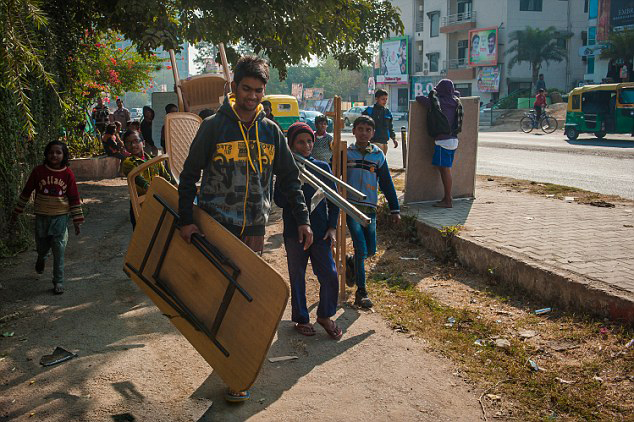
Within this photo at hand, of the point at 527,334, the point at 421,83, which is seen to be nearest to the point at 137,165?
the point at 527,334

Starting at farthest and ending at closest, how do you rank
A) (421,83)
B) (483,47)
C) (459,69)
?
(421,83)
(459,69)
(483,47)

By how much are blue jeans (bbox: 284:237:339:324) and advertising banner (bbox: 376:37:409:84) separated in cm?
5766

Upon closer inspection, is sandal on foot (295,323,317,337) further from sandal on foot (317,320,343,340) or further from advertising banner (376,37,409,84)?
advertising banner (376,37,409,84)

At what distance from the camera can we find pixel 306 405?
3.46m

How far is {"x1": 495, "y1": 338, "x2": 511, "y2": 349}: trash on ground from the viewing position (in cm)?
420

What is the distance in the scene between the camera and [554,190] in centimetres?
921

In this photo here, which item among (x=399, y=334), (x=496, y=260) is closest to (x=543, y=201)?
(x=496, y=260)

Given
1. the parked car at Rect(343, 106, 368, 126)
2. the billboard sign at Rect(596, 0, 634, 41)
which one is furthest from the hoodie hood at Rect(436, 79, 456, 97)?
the billboard sign at Rect(596, 0, 634, 41)

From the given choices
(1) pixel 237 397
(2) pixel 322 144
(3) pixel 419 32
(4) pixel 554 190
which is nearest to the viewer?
(1) pixel 237 397

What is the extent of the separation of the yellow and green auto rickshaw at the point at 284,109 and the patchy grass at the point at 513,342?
16.5m

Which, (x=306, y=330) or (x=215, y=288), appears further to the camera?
(x=306, y=330)

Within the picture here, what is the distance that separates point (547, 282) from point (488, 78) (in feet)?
156

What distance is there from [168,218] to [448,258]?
3.61 m

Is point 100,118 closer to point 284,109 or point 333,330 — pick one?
point 284,109
